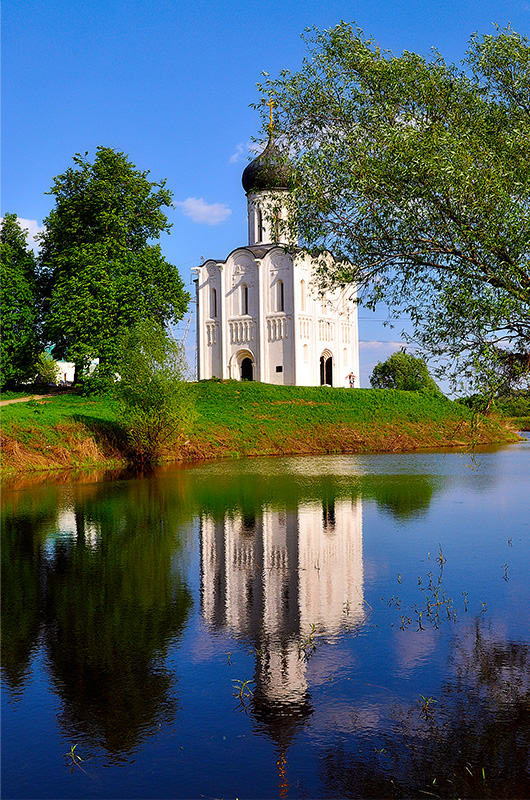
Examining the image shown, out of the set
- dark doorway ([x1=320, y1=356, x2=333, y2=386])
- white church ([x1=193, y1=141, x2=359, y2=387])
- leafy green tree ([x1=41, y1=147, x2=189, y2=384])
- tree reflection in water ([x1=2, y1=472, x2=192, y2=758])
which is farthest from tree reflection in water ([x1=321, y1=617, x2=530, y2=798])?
dark doorway ([x1=320, y1=356, x2=333, y2=386])

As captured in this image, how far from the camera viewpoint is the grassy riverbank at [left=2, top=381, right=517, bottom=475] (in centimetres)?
2784

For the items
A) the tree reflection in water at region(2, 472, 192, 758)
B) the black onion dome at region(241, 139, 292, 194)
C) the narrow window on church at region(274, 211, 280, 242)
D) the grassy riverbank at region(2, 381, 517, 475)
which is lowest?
the tree reflection in water at region(2, 472, 192, 758)

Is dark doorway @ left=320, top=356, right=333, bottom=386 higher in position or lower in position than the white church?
lower

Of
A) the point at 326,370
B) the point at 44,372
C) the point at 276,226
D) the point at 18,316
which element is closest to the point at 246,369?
the point at 326,370

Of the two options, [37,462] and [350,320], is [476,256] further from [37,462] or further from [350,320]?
[350,320]

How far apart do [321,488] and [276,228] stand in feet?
40.9

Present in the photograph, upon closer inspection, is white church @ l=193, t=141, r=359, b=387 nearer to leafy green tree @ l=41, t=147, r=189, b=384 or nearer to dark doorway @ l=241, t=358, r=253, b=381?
dark doorway @ l=241, t=358, r=253, b=381

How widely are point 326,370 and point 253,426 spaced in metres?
23.5

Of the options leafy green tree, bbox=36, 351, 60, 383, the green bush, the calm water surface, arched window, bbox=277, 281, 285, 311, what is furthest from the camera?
arched window, bbox=277, 281, 285, 311

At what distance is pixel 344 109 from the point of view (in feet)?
34.6

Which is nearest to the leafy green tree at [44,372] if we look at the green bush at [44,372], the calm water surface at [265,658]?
the green bush at [44,372]

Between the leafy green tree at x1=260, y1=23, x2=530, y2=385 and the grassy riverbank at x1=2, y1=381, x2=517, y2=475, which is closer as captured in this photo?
the leafy green tree at x1=260, y1=23, x2=530, y2=385

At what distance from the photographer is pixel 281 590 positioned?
10461 millimetres

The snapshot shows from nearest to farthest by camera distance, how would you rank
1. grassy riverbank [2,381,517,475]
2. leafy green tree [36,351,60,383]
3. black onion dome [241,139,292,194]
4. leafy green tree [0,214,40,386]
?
1. black onion dome [241,139,292,194]
2. grassy riverbank [2,381,517,475]
3. leafy green tree [0,214,40,386]
4. leafy green tree [36,351,60,383]
